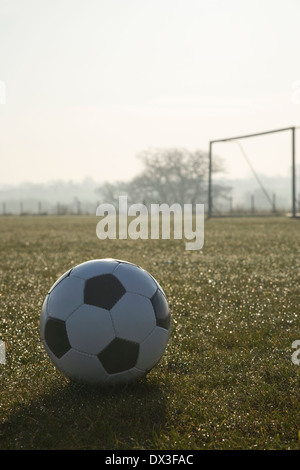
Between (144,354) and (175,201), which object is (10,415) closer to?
(144,354)

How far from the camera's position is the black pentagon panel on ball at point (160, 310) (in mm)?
3029

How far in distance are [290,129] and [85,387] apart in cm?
2447

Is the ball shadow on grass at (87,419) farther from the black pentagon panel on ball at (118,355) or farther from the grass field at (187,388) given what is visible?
the black pentagon panel on ball at (118,355)

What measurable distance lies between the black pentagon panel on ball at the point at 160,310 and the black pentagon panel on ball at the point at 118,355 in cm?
26

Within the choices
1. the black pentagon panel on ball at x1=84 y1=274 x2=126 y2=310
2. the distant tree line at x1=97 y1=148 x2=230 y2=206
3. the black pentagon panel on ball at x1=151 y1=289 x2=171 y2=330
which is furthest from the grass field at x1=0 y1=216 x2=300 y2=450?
the distant tree line at x1=97 y1=148 x2=230 y2=206

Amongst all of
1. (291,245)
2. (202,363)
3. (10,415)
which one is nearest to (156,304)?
(202,363)

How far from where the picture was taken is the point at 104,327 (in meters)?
2.81

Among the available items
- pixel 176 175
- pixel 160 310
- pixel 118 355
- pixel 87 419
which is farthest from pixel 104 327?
pixel 176 175

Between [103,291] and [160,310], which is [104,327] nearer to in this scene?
[103,291]

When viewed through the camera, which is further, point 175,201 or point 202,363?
point 175,201

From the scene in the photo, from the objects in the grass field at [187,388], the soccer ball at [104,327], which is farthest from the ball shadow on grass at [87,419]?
the soccer ball at [104,327]

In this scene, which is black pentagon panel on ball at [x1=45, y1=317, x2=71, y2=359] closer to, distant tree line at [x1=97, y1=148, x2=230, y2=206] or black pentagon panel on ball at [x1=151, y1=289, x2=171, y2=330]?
black pentagon panel on ball at [x1=151, y1=289, x2=171, y2=330]

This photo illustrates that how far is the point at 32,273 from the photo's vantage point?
7586 mm

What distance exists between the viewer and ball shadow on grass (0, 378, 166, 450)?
2.28m
